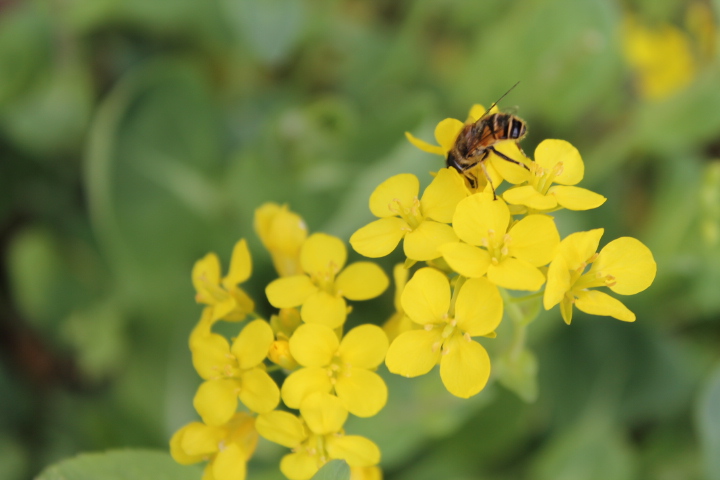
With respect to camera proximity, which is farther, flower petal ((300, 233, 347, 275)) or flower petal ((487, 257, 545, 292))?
flower petal ((300, 233, 347, 275))

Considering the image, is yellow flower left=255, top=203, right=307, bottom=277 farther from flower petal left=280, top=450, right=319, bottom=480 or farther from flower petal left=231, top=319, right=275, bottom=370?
flower petal left=280, top=450, right=319, bottom=480

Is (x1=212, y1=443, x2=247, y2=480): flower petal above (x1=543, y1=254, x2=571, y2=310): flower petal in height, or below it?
below

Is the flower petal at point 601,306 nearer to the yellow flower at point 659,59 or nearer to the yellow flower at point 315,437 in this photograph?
the yellow flower at point 315,437

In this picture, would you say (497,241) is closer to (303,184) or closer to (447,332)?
(447,332)

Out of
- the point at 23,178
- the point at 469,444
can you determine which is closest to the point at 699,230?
the point at 469,444

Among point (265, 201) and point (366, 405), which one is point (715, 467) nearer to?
point (366, 405)

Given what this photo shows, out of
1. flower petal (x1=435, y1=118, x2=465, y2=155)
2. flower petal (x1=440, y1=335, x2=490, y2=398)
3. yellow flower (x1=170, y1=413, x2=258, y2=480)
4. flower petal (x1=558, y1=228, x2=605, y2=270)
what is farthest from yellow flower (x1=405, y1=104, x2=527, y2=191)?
yellow flower (x1=170, y1=413, x2=258, y2=480)

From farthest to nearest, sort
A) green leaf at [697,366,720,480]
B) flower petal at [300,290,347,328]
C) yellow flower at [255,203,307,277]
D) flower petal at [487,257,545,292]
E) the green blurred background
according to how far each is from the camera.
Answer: the green blurred background, green leaf at [697,366,720,480], yellow flower at [255,203,307,277], flower petal at [300,290,347,328], flower petal at [487,257,545,292]
